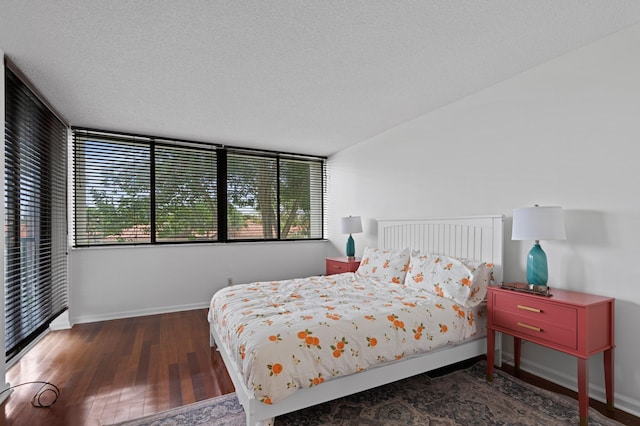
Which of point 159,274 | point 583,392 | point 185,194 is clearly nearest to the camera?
point 583,392

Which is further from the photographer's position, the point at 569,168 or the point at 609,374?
the point at 569,168

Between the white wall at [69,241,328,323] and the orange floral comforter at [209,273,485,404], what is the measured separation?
1.86m

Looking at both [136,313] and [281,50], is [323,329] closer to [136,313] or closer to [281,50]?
[281,50]

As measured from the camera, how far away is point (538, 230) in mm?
2225

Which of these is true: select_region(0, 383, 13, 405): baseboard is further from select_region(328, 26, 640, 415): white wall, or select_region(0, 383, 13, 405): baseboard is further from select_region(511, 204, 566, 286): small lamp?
select_region(328, 26, 640, 415): white wall

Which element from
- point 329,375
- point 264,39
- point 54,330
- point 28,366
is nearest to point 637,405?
point 329,375

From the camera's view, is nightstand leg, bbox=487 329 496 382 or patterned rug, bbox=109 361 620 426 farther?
nightstand leg, bbox=487 329 496 382

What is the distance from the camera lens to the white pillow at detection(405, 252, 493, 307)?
2.60 m

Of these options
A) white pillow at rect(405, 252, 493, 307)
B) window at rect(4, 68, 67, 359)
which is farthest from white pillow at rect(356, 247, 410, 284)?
window at rect(4, 68, 67, 359)

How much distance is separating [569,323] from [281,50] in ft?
8.45

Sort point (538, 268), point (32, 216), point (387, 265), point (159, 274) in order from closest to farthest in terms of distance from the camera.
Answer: point (538, 268) < point (32, 216) < point (387, 265) < point (159, 274)

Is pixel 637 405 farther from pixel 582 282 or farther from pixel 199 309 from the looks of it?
pixel 199 309

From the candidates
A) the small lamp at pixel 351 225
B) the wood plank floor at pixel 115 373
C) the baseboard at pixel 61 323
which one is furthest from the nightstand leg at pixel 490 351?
the baseboard at pixel 61 323

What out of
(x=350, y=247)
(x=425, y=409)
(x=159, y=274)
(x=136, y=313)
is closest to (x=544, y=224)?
(x=425, y=409)
